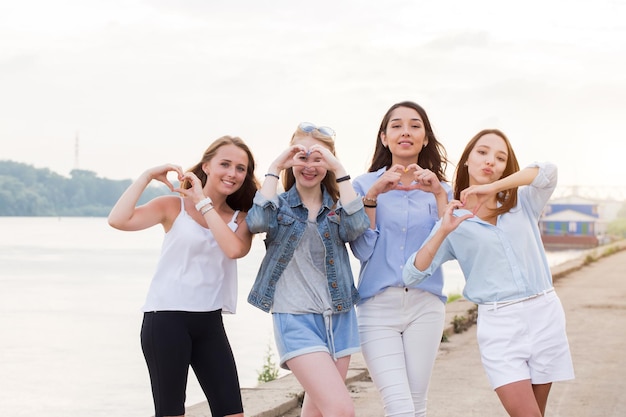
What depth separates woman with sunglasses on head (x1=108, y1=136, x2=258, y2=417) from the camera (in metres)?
3.87

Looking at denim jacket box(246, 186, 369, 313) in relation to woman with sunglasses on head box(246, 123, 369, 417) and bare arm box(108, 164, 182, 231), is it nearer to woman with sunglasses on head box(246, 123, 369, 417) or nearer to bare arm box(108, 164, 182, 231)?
woman with sunglasses on head box(246, 123, 369, 417)

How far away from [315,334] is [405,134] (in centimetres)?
100

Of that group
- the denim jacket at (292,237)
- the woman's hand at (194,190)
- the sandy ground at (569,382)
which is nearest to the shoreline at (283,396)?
the sandy ground at (569,382)

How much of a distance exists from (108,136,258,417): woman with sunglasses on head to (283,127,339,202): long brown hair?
201 mm

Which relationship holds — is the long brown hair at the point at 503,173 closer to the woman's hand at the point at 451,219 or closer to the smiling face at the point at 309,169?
the woman's hand at the point at 451,219

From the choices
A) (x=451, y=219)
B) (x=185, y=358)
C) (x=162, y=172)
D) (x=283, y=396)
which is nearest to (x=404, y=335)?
(x=451, y=219)

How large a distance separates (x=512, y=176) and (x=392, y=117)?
0.73m

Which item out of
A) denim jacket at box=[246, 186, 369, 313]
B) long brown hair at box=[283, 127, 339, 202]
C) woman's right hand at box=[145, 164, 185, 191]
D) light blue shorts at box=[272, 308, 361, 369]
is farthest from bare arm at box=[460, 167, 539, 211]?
woman's right hand at box=[145, 164, 185, 191]

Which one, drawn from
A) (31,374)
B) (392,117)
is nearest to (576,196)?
(31,374)

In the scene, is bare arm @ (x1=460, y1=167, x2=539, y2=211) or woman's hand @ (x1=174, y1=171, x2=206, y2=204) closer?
bare arm @ (x1=460, y1=167, x2=539, y2=211)

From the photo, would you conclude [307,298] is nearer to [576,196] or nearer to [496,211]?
[496,211]

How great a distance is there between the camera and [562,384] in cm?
731

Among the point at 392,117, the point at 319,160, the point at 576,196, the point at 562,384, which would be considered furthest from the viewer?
the point at 576,196

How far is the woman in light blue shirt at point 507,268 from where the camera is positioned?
373 centimetres
